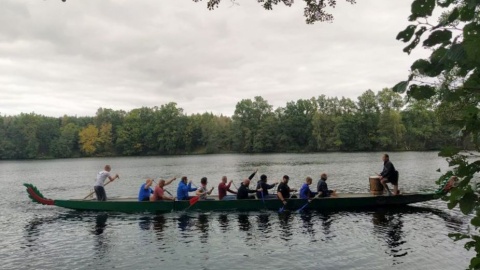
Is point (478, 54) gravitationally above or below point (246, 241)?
above

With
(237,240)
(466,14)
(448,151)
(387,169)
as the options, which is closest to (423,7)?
(466,14)

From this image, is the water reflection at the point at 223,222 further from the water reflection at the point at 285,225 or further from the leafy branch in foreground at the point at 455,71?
the leafy branch in foreground at the point at 455,71

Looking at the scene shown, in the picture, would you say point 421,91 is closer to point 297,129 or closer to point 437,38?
point 437,38

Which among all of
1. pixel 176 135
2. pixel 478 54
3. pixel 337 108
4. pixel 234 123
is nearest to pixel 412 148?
pixel 337 108

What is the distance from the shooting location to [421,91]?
2553 millimetres

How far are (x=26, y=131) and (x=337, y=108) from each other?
89.7m

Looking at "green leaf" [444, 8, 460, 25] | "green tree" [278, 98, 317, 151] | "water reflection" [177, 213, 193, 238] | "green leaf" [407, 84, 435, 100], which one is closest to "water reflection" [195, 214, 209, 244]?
"water reflection" [177, 213, 193, 238]

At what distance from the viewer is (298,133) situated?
110 m

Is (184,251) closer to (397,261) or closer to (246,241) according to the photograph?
(246,241)

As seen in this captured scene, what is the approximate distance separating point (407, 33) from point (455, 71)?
1.82ft

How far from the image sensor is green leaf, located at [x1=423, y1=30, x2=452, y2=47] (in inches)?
98.6

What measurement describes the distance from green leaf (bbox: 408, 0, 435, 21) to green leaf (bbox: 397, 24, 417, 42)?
93 mm

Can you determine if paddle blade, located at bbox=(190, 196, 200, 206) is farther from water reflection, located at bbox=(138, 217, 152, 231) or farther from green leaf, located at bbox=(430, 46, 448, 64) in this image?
green leaf, located at bbox=(430, 46, 448, 64)

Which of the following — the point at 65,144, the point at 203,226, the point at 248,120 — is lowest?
the point at 203,226
